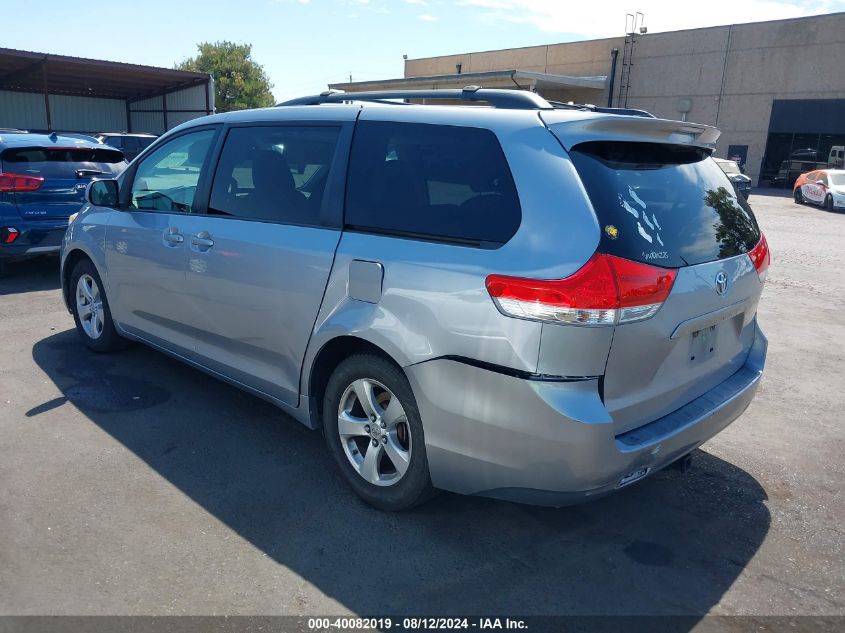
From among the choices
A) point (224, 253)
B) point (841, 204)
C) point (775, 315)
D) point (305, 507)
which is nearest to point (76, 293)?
point (224, 253)

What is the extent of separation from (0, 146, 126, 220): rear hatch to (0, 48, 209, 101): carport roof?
14.3m

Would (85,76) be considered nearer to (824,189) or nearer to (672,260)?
(824,189)

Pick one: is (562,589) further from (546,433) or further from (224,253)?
(224,253)

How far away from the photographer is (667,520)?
344 cm

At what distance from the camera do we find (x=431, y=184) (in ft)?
10.5

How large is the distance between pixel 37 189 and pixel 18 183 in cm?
20

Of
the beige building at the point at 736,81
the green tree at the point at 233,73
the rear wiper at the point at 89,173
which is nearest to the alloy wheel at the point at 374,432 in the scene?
the rear wiper at the point at 89,173

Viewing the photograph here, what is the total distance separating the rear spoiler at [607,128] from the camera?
A: 9.48 feet

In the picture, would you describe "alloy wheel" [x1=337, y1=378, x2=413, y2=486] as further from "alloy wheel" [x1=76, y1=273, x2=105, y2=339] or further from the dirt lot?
"alloy wheel" [x1=76, y1=273, x2=105, y2=339]

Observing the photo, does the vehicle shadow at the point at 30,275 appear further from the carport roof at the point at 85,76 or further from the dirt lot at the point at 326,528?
the carport roof at the point at 85,76

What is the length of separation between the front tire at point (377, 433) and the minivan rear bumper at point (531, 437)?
4.9 inches

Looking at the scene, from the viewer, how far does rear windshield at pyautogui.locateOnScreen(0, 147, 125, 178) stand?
7.90m

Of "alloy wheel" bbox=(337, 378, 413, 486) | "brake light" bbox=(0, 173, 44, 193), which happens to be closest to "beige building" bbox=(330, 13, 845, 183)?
"brake light" bbox=(0, 173, 44, 193)

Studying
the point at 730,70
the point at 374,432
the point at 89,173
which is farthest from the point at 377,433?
the point at 730,70
